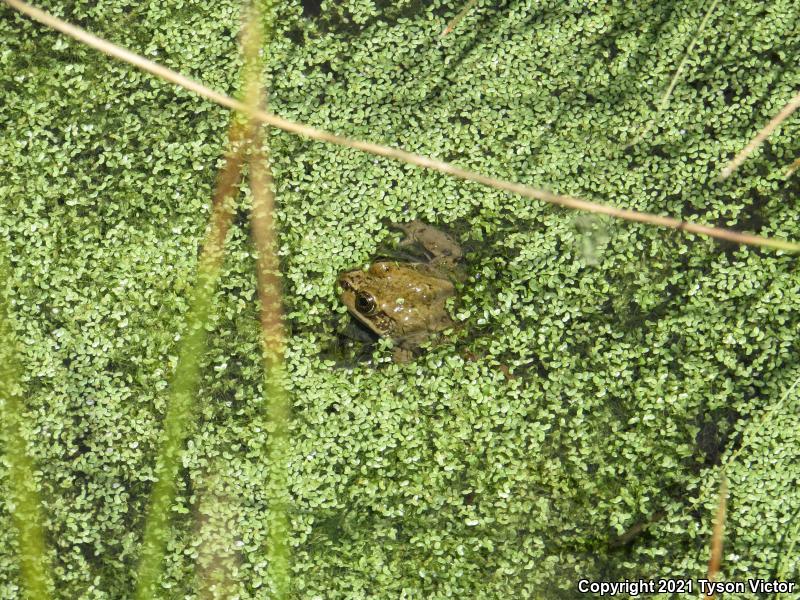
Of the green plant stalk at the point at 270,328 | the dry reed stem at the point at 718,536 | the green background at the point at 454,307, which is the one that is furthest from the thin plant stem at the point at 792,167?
the green plant stalk at the point at 270,328

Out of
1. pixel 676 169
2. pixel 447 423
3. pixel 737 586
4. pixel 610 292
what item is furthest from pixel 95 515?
pixel 676 169

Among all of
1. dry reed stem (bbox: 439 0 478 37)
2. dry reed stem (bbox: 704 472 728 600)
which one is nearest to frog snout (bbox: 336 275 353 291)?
dry reed stem (bbox: 439 0 478 37)

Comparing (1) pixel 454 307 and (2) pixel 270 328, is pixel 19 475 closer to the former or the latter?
(2) pixel 270 328

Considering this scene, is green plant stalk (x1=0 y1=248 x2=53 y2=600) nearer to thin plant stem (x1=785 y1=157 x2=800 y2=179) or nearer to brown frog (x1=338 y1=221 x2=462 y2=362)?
brown frog (x1=338 y1=221 x2=462 y2=362)

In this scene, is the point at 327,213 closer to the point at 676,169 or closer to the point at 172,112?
the point at 172,112

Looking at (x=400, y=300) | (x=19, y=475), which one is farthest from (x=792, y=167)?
(x=19, y=475)
